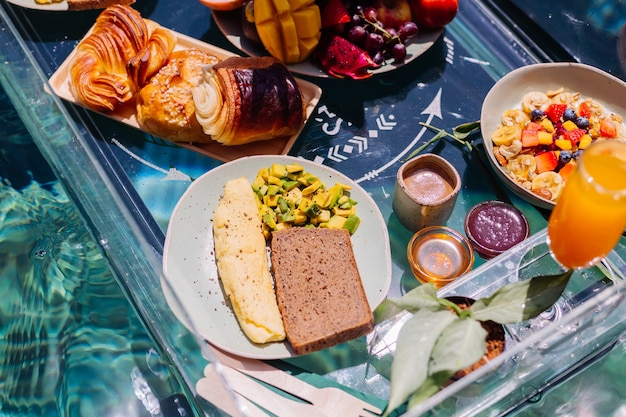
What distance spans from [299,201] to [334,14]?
615 millimetres

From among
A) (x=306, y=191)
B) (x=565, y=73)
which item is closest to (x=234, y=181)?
(x=306, y=191)

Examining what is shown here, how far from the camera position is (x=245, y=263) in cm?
155

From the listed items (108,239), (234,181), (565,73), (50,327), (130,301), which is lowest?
(50,327)

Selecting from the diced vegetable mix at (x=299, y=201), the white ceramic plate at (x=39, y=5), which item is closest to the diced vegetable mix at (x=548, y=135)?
the diced vegetable mix at (x=299, y=201)

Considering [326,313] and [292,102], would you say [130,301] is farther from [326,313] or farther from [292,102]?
[292,102]

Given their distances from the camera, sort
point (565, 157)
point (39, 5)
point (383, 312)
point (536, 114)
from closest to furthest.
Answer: point (383, 312) < point (565, 157) < point (536, 114) < point (39, 5)

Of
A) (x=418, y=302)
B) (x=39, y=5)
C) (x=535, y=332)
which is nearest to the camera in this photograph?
(x=418, y=302)

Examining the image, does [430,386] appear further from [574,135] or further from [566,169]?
[574,135]

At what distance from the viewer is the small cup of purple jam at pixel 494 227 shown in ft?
5.45

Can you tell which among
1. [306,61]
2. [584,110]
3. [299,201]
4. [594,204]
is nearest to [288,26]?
[306,61]

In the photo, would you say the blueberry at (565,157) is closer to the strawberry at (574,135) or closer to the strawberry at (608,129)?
the strawberry at (574,135)

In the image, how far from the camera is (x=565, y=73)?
75.7 inches

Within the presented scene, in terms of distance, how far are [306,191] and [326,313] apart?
0.35m

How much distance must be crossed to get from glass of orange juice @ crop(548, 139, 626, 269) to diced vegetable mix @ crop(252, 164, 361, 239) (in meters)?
0.58
